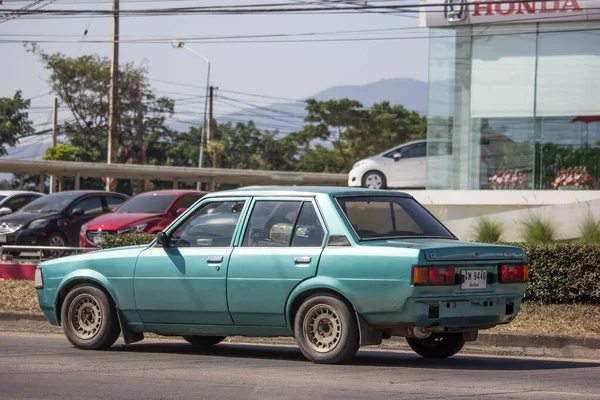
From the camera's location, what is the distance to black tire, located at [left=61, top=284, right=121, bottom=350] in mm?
10320

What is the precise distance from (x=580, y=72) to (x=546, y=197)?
10.1ft

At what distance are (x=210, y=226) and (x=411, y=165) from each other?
2218 cm

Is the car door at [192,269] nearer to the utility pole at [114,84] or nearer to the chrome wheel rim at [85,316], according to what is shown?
the chrome wheel rim at [85,316]

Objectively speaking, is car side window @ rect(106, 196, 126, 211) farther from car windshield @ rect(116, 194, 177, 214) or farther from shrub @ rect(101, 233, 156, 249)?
shrub @ rect(101, 233, 156, 249)

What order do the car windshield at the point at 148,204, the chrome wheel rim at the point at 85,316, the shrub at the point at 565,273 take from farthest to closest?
1. the car windshield at the point at 148,204
2. the shrub at the point at 565,273
3. the chrome wheel rim at the point at 85,316

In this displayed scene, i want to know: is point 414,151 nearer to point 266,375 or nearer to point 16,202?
point 16,202

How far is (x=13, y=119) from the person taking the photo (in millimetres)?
72312

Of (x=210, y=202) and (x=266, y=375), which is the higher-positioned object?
(x=210, y=202)

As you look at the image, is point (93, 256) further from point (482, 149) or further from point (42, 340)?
point (482, 149)

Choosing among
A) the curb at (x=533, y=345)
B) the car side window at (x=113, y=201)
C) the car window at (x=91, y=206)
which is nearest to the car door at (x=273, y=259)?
the curb at (x=533, y=345)

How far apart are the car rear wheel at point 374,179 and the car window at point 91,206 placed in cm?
1029

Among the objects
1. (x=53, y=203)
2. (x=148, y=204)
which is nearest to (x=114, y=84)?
(x=53, y=203)

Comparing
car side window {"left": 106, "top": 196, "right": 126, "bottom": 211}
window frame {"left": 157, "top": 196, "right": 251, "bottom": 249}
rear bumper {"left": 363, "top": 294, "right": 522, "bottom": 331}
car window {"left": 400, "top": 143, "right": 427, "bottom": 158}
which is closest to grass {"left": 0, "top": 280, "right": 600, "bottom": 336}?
rear bumper {"left": 363, "top": 294, "right": 522, "bottom": 331}

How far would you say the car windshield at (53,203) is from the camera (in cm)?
2377
